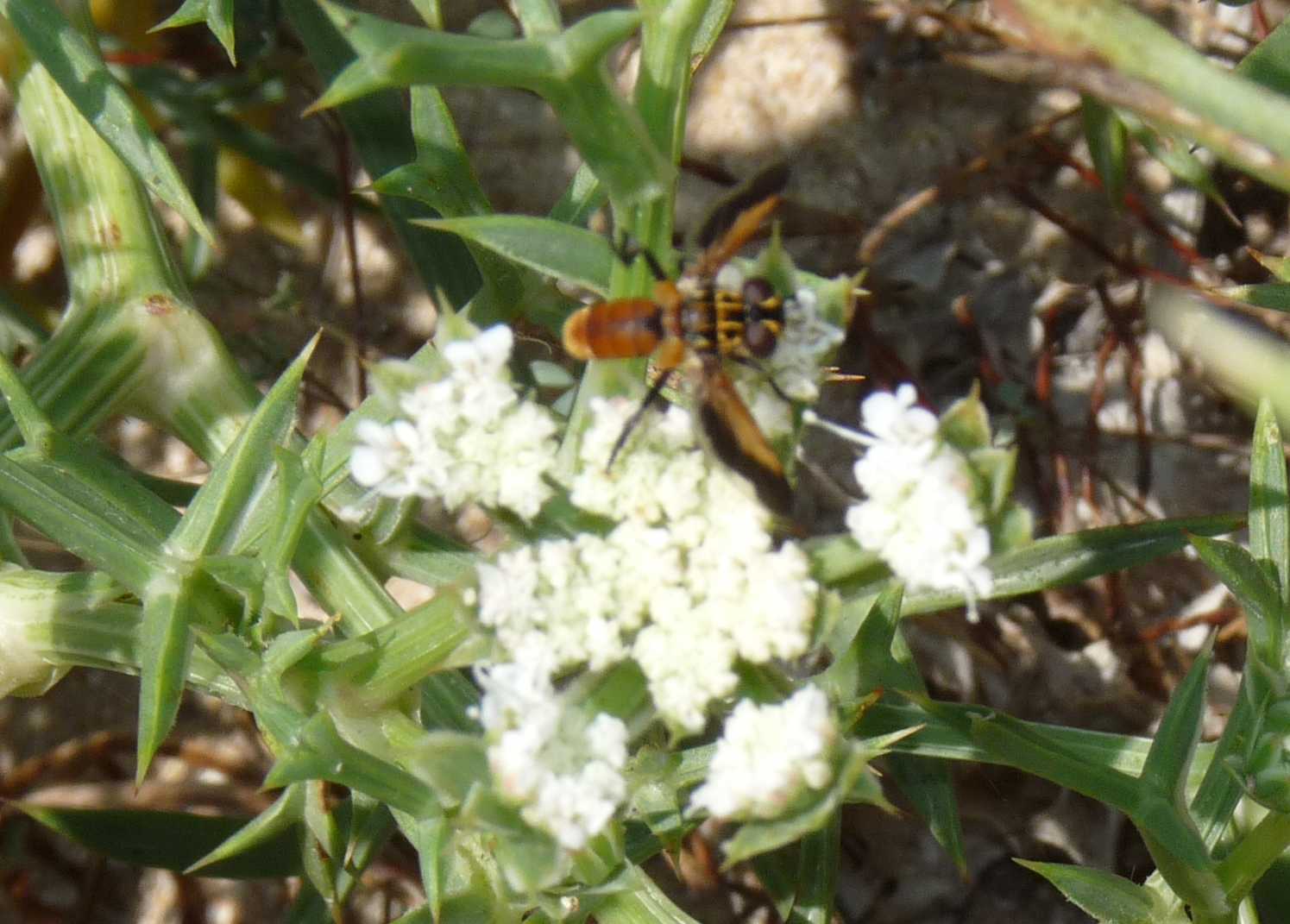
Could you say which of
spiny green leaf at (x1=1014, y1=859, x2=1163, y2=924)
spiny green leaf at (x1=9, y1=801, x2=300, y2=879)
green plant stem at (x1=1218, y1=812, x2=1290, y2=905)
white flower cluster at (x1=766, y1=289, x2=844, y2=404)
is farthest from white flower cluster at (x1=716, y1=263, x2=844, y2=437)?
spiny green leaf at (x1=9, y1=801, x2=300, y2=879)

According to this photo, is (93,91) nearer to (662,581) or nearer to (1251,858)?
(662,581)

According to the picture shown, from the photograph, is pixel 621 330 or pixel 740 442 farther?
pixel 621 330

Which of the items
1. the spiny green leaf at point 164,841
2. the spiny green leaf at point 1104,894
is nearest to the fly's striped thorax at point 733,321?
the spiny green leaf at point 1104,894

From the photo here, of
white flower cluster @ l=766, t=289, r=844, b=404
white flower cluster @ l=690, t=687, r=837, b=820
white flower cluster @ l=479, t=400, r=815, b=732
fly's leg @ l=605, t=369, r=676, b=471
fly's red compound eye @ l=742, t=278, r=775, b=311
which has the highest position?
fly's red compound eye @ l=742, t=278, r=775, b=311

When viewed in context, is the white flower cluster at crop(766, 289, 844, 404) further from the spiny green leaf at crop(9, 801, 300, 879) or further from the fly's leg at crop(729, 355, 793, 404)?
the spiny green leaf at crop(9, 801, 300, 879)

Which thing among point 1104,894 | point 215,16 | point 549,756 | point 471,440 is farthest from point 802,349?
point 215,16

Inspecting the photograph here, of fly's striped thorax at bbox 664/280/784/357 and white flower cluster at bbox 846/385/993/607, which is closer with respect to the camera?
white flower cluster at bbox 846/385/993/607
